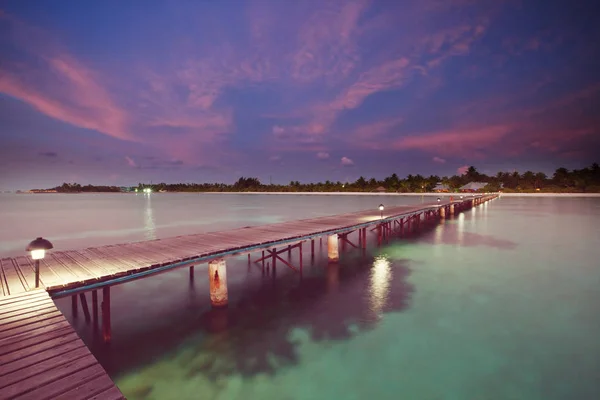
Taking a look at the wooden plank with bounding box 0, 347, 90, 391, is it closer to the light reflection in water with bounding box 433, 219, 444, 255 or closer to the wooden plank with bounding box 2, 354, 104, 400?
the wooden plank with bounding box 2, 354, 104, 400

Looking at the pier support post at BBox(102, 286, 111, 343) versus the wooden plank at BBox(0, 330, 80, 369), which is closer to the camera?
the wooden plank at BBox(0, 330, 80, 369)

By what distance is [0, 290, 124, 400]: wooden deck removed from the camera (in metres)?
3.65

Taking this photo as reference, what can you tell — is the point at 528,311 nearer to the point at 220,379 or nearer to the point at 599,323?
the point at 599,323

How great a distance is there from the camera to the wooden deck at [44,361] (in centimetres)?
365

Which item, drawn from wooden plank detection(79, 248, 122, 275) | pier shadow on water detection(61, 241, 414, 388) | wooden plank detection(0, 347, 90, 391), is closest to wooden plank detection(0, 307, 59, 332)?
wooden plank detection(0, 347, 90, 391)

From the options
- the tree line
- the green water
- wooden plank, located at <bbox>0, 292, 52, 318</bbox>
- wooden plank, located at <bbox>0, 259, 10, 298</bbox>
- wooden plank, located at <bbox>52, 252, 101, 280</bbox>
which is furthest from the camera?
the tree line

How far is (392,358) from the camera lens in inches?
322

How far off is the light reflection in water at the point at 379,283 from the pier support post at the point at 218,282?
17.2 ft

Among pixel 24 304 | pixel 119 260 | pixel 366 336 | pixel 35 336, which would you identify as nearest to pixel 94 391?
pixel 35 336

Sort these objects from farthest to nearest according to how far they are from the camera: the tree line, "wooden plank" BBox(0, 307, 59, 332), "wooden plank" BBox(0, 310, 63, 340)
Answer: the tree line
"wooden plank" BBox(0, 307, 59, 332)
"wooden plank" BBox(0, 310, 63, 340)

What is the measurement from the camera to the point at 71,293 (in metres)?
7.11

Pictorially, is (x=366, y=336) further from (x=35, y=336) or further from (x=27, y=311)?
(x=27, y=311)

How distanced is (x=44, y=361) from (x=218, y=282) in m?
6.34

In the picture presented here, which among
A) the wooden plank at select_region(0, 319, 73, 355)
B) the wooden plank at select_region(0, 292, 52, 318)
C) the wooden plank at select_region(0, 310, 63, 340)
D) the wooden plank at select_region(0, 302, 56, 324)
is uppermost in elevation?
the wooden plank at select_region(0, 292, 52, 318)
